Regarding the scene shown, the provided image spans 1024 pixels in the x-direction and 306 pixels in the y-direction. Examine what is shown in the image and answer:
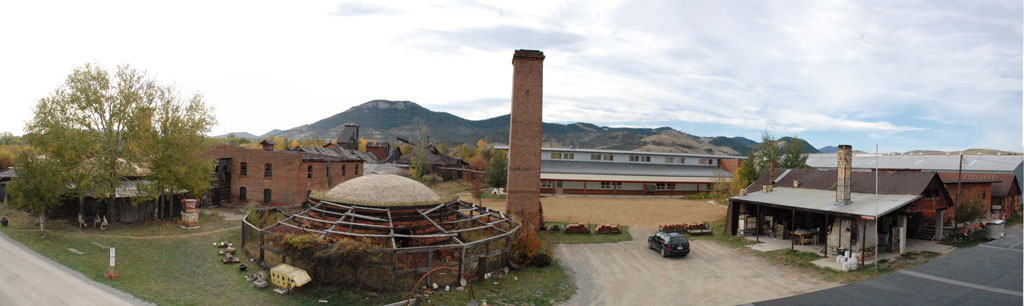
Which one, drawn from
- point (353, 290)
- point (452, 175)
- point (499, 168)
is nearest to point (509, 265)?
point (353, 290)

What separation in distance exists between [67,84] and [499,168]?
40.3 meters

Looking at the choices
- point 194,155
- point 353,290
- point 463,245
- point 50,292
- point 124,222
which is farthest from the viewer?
point 194,155

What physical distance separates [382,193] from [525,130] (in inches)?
400

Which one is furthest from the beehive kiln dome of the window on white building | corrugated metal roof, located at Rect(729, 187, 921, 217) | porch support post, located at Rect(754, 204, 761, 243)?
the window on white building

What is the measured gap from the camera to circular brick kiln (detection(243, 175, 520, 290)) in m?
15.4

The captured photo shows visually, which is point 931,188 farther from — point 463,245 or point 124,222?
point 124,222

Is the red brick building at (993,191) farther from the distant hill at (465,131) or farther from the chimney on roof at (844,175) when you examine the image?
the distant hill at (465,131)

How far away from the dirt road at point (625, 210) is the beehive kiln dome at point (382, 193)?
641 inches

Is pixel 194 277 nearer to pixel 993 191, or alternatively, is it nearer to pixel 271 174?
pixel 271 174

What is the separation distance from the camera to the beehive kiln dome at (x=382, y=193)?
20016 millimetres

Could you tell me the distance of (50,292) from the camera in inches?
539

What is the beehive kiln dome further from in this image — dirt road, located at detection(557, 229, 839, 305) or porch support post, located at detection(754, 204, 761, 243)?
porch support post, located at detection(754, 204, 761, 243)

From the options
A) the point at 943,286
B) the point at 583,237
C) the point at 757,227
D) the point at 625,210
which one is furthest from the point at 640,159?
the point at 943,286

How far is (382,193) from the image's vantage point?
66.7ft
